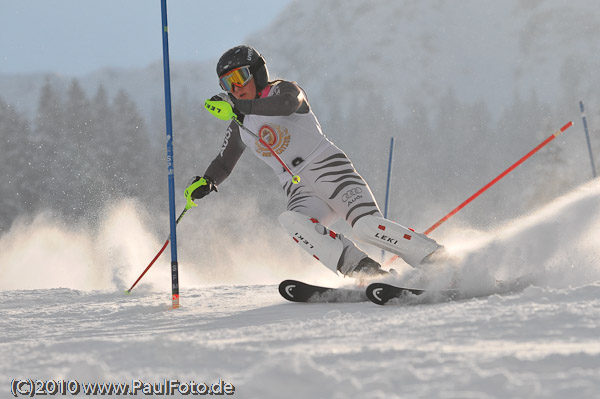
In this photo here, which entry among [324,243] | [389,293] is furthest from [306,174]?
[389,293]

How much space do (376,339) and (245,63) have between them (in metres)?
2.39

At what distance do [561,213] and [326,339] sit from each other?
2775 millimetres

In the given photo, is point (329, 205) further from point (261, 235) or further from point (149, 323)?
point (261, 235)

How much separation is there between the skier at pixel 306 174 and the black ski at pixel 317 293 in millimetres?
118

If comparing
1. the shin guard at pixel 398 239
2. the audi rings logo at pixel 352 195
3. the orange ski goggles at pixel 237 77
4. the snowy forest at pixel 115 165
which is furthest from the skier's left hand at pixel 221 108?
the snowy forest at pixel 115 165

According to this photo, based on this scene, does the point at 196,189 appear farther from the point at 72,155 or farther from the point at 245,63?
the point at 72,155

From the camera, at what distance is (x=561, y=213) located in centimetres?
384

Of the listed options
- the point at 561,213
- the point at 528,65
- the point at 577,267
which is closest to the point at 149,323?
the point at 577,267

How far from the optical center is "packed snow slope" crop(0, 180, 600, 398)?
119cm

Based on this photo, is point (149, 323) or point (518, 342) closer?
point (518, 342)

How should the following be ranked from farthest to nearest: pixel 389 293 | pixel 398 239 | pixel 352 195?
1. pixel 352 195
2. pixel 398 239
3. pixel 389 293

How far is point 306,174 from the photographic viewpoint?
3.65 m

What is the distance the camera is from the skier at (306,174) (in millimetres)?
3273

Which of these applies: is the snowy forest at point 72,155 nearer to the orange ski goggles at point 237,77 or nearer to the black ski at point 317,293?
the orange ski goggles at point 237,77
